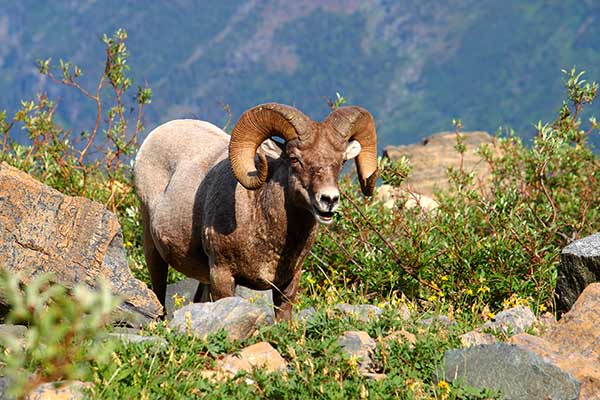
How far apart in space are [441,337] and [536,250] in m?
3.59

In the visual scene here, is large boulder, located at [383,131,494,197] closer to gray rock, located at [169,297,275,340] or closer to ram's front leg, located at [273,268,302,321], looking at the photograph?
ram's front leg, located at [273,268,302,321]

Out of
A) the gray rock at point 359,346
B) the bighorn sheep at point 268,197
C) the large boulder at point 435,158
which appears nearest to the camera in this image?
the gray rock at point 359,346

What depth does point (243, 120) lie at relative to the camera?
7.61 meters

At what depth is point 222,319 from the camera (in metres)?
6.37

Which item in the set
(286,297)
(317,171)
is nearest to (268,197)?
(317,171)

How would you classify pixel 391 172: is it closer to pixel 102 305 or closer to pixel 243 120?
pixel 243 120

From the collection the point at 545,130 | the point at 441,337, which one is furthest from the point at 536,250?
the point at 441,337

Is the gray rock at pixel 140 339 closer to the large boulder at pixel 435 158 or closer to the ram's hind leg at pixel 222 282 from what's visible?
the ram's hind leg at pixel 222 282

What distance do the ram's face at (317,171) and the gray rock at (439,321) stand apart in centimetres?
121

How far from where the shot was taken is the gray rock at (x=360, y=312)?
7.02m

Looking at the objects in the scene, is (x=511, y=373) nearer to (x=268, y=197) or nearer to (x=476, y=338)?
(x=476, y=338)

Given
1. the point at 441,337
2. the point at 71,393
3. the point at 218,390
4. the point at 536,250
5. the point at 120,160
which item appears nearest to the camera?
the point at 71,393

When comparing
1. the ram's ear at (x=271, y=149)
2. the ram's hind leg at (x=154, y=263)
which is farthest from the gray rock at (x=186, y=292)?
the ram's ear at (x=271, y=149)

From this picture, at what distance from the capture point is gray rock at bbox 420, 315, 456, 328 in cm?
715
